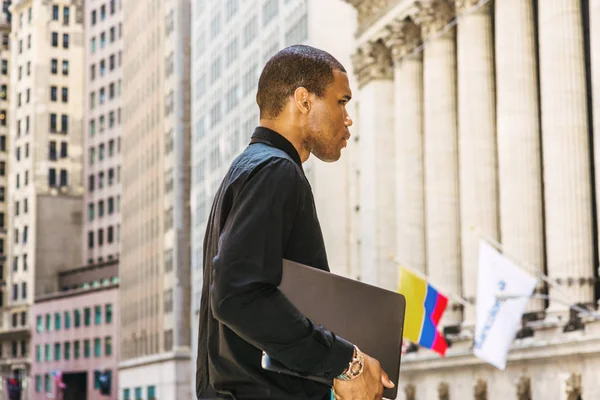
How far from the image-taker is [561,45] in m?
46.5

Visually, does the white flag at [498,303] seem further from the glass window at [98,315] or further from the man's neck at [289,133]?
the glass window at [98,315]

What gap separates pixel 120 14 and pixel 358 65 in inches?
3862

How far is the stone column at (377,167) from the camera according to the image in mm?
61625

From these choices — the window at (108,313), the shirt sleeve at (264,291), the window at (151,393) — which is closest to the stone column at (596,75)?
the shirt sleeve at (264,291)

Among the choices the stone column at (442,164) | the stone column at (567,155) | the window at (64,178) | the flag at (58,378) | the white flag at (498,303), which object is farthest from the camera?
the window at (64,178)

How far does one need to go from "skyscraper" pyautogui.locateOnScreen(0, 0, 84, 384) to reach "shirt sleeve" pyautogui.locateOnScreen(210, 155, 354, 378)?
521 feet

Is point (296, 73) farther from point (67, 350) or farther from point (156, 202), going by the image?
point (67, 350)

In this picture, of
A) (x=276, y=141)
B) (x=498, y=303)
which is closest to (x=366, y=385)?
(x=276, y=141)

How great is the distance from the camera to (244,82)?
299 ft

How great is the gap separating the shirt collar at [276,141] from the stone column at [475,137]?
47066 mm

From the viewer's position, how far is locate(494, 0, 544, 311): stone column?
1917 inches

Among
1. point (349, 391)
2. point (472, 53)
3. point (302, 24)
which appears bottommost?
point (349, 391)

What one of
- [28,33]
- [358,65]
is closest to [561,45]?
[358,65]

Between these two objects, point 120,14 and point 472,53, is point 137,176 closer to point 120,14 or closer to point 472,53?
point 120,14
